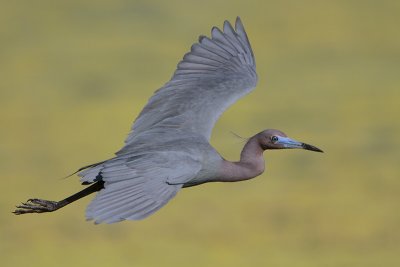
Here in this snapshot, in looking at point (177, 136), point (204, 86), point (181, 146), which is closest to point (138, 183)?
point (181, 146)

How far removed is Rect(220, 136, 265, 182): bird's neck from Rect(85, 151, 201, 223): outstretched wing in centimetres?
73

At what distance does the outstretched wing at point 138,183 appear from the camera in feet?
30.2

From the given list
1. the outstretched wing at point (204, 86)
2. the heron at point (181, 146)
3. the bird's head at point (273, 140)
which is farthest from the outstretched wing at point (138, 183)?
the bird's head at point (273, 140)

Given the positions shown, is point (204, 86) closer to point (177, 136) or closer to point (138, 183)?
point (177, 136)

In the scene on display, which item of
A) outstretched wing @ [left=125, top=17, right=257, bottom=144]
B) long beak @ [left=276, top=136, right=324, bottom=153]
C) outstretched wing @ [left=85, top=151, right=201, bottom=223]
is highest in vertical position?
outstretched wing @ [left=125, top=17, right=257, bottom=144]

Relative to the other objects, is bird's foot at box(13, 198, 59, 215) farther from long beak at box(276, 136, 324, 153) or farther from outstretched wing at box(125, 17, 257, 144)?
long beak at box(276, 136, 324, 153)

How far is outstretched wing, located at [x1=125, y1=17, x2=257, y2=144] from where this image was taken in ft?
35.9

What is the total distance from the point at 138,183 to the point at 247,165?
57.8 inches

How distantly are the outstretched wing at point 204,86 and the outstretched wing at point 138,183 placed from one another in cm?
91

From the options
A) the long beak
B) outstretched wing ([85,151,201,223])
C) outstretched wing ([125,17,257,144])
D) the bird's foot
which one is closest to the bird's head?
the long beak

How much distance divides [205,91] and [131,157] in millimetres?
1401

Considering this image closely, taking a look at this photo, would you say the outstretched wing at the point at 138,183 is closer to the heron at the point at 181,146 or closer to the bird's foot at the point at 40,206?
the heron at the point at 181,146

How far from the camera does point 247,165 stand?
35.5 feet

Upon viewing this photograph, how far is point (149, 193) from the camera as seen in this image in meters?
9.42
